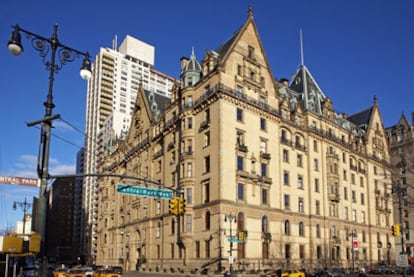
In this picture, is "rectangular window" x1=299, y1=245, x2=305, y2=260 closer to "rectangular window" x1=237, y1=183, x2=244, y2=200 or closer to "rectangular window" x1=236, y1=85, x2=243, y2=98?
"rectangular window" x1=237, y1=183, x2=244, y2=200

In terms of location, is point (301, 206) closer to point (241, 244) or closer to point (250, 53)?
point (241, 244)

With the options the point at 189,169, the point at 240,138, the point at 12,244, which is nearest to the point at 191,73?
the point at 240,138

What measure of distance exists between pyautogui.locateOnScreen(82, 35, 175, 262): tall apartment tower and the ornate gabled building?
73073 millimetres

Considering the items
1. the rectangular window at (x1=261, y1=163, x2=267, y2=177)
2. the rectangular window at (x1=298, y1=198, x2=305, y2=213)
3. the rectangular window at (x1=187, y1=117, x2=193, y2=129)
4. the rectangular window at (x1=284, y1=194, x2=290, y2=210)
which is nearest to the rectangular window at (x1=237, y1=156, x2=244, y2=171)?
the rectangular window at (x1=261, y1=163, x2=267, y2=177)

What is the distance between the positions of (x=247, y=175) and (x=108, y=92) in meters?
126

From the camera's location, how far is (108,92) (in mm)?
172000

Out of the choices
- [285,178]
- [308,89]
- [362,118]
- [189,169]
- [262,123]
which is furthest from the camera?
[362,118]

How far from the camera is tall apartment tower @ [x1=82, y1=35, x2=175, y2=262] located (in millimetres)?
159725

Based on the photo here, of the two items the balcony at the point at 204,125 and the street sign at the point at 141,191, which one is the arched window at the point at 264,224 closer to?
the balcony at the point at 204,125

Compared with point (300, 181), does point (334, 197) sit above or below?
below

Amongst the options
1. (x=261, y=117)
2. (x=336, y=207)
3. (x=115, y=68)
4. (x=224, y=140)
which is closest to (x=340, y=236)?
(x=336, y=207)

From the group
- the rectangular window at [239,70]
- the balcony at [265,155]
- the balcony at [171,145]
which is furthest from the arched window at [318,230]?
the rectangular window at [239,70]

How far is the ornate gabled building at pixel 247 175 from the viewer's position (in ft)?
183

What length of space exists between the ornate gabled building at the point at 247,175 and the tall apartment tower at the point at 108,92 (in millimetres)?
73073
